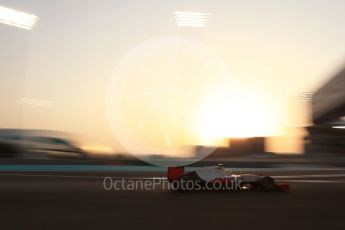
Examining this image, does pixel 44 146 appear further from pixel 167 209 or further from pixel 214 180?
pixel 167 209

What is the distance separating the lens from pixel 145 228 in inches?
223

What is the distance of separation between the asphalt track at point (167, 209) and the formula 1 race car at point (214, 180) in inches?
10.3

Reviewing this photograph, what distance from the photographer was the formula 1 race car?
1010cm

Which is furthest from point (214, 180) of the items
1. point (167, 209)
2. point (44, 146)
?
point (44, 146)

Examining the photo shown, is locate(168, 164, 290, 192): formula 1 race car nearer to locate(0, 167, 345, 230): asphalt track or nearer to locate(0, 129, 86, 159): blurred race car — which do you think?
locate(0, 167, 345, 230): asphalt track

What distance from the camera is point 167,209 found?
7.24 meters

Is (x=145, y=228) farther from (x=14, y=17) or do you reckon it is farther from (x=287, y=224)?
(x=14, y=17)

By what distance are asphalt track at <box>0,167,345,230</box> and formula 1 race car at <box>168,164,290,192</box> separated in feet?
0.86

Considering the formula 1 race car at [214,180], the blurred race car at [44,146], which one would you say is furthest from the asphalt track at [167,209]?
the blurred race car at [44,146]

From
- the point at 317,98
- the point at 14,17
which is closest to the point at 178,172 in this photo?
the point at 14,17

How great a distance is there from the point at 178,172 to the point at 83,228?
4.72 meters

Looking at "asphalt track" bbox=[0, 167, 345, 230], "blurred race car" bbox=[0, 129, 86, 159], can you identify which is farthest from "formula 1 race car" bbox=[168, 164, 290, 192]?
"blurred race car" bbox=[0, 129, 86, 159]

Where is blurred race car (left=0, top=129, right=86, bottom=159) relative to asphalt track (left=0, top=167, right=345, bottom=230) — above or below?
above

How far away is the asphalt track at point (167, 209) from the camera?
19.5 ft
